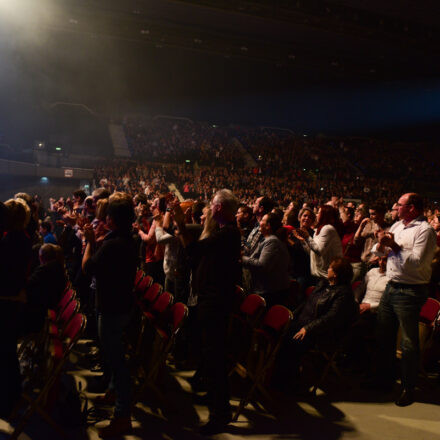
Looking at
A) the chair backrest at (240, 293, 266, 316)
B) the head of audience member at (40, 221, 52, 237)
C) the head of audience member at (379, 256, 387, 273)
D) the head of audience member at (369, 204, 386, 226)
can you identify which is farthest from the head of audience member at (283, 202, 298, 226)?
the head of audience member at (40, 221, 52, 237)

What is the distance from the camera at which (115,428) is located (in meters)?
2.62

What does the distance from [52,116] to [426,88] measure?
71.9ft

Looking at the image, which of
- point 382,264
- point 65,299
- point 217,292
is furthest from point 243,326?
point 65,299

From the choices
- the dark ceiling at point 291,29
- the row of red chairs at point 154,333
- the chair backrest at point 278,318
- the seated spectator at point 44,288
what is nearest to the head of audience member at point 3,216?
the seated spectator at point 44,288

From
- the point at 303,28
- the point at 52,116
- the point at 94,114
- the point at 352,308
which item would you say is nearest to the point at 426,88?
the point at 303,28

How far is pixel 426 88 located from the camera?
24.9m

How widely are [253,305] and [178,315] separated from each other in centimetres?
69

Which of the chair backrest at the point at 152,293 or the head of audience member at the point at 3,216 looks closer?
the head of audience member at the point at 3,216

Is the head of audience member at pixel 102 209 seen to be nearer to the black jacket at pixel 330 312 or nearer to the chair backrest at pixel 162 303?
the chair backrest at pixel 162 303

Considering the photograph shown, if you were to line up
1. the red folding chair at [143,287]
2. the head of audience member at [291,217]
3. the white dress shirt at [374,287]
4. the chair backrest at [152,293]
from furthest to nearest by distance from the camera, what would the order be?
the head of audience member at [291,217]
the red folding chair at [143,287]
the white dress shirt at [374,287]
the chair backrest at [152,293]

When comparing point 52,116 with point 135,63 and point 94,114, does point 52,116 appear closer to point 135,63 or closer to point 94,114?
point 94,114

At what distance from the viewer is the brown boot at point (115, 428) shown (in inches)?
103

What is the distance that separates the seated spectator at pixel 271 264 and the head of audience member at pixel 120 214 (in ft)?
4.35

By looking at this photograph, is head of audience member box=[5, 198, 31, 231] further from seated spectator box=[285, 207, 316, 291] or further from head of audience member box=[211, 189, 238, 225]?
seated spectator box=[285, 207, 316, 291]
